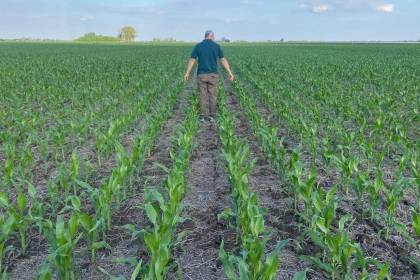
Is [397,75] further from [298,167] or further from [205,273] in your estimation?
[205,273]

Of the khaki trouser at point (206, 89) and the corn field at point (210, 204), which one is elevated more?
the khaki trouser at point (206, 89)

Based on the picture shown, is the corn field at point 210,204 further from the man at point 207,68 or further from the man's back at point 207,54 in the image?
the man's back at point 207,54

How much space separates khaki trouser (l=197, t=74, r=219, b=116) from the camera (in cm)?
1016

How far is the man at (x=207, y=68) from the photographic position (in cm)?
981

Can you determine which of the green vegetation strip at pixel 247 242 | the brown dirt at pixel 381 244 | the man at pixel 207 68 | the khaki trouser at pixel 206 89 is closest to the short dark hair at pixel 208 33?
the man at pixel 207 68

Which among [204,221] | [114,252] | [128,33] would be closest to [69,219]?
[114,252]

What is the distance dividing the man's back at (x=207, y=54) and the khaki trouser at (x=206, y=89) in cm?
14

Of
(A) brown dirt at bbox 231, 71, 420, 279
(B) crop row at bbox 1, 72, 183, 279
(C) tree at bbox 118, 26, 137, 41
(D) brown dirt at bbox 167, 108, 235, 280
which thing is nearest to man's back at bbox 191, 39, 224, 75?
(D) brown dirt at bbox 167, 108, 235, 280

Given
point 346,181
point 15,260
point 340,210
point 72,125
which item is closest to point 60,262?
point 15,260

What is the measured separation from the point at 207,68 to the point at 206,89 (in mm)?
505

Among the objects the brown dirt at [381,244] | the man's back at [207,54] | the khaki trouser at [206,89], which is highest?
A: the man's back at [207,54]

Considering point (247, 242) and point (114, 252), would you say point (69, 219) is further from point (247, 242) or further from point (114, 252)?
point (247, 242)

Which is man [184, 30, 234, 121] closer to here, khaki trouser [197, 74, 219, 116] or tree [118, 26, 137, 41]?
khaki trouser [197, 74, 219, 116]

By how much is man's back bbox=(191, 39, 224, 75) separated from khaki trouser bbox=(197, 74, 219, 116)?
0.45 feet
